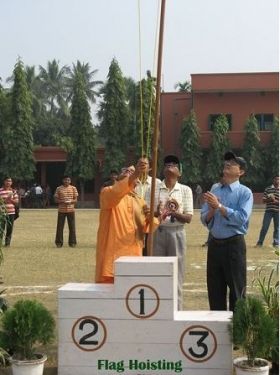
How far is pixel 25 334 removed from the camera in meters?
4.52

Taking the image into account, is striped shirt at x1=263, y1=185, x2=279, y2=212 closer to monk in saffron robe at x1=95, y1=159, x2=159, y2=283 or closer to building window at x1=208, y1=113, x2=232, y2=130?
monk in saffron robe at x1=95, y1=159, x2=159, y2=283

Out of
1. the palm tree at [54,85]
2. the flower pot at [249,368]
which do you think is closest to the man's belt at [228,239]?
the flower pot at [249,368]

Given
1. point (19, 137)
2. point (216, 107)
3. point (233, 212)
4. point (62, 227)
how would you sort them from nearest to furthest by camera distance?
1. point (233, 212)
2. point (62, 227)
3. point (19, 137)
4. point (216, 107)

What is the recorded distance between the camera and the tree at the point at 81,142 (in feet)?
129

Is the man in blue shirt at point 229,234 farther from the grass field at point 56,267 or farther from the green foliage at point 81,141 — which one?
the green foliage at point 81,141

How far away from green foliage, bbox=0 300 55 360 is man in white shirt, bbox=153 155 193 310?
1783 millimetres

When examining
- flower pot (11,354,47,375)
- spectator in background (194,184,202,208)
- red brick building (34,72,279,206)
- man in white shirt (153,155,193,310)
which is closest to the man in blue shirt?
man in white shirt (153,155,193,310)

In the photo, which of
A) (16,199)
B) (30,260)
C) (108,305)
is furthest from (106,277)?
(16,199)

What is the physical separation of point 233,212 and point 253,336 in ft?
4.03

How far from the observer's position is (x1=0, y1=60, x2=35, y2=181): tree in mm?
39281

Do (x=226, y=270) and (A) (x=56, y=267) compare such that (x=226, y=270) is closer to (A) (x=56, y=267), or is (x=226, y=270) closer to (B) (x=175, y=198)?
(B) (x=175, y=198)

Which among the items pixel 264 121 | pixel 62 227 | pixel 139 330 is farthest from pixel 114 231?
pixel 264 121

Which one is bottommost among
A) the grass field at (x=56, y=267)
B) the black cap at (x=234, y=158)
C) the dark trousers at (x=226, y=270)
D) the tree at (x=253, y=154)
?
the grass field at (x=56, y=267)

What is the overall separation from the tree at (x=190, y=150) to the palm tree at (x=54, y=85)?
2418 cm
